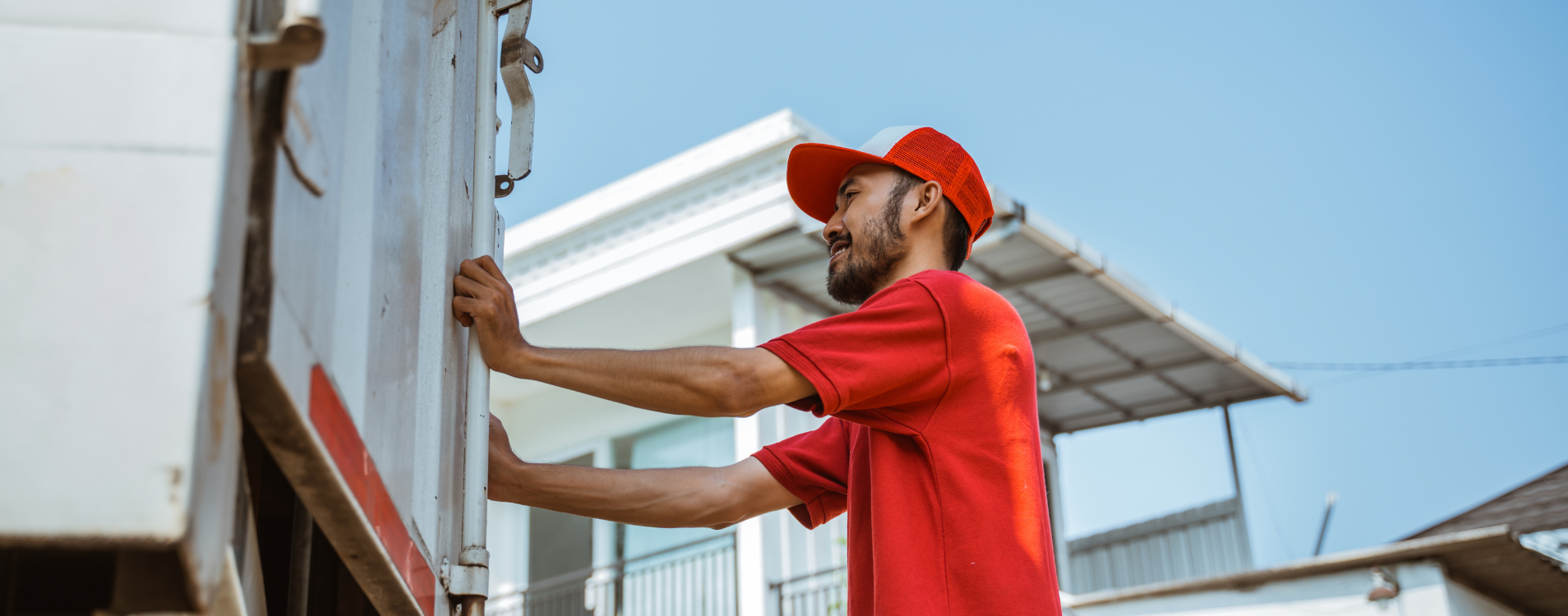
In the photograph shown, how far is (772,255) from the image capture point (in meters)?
11.3

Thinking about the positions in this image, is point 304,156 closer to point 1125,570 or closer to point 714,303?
point 714,303

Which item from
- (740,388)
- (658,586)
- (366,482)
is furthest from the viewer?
(658,586)

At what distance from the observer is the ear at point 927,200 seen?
3.32 m

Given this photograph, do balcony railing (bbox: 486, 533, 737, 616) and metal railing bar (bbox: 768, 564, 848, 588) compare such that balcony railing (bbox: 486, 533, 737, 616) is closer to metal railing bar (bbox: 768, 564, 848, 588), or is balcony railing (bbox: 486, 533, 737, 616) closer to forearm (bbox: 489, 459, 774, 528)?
metal railing bar (bbox: 768, 564, 848, 588)

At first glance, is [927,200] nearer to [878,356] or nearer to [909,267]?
[909,267]

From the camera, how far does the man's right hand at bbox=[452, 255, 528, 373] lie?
2312 mm

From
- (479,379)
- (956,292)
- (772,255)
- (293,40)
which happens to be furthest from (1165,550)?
(293,40)

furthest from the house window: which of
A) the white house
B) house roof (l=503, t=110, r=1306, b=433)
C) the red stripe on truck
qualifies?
the red stripe on truck

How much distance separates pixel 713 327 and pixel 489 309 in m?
10.4

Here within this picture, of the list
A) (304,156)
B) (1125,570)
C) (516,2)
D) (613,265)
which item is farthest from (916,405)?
(1125,570)

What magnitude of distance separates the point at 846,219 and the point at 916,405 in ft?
2.44

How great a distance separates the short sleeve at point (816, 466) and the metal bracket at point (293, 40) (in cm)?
251

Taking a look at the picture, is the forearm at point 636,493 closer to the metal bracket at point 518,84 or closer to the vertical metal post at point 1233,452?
the metal bracket at point 518,84

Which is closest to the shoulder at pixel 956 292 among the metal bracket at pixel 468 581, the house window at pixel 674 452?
the metal bracket at pixel 468 581
